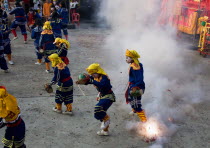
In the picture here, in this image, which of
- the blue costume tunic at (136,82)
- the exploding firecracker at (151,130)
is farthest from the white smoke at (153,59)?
the blue costume tunic at (136,82)

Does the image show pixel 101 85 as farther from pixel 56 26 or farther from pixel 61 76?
pixel 56 26

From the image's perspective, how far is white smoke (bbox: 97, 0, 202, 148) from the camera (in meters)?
6.61

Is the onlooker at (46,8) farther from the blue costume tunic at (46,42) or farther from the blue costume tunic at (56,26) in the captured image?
the blue costume tunic at (46,42)

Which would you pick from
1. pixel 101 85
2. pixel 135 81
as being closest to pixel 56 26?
pixel 135 81

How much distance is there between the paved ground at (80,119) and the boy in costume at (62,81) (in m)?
0.37

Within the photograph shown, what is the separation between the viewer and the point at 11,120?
3.81 meters

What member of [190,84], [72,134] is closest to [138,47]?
[190,84]

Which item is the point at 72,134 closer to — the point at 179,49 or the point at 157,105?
the point at 157,105

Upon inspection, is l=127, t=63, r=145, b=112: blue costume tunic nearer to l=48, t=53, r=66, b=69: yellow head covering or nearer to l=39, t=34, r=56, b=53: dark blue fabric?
l=48, t=53, r=66, b=69: yellow head covering

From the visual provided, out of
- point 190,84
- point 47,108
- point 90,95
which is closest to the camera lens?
point 47,108

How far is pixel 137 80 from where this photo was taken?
521 cm

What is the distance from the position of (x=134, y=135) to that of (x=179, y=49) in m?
7.41

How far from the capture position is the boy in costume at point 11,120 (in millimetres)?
3674

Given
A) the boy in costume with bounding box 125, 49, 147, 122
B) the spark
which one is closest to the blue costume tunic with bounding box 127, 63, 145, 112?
the boy in costume with bounding box 125, 49, 147, 122
